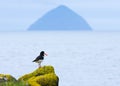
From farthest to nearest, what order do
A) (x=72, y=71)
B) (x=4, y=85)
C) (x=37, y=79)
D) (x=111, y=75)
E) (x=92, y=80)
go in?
(x=72, y=71) < (x=111, y=75) < (x=92, y=80) < (x=37, y=79) < (x=4, y=85)

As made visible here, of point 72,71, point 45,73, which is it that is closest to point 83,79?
point 72,71

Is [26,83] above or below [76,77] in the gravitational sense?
above

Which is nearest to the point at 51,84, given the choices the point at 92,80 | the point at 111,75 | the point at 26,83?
the point at 26,83

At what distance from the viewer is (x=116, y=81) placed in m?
58.1

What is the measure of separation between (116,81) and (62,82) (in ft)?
26.8

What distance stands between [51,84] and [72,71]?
5147 centimetres

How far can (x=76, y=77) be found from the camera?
63719mm

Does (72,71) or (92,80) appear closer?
(92,80)

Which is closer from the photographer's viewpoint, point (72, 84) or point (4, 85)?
point (4, 85)

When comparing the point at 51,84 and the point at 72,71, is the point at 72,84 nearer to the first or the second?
the point at 72,71

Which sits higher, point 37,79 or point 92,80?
point 37,79

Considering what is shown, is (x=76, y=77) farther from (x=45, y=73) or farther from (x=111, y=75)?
(x=45, y=73)

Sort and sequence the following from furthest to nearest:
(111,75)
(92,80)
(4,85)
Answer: (111,75) < (92,80) < (4,85)

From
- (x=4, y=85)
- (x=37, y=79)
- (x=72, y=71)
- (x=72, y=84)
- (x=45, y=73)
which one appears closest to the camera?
(x=4, y=85)
